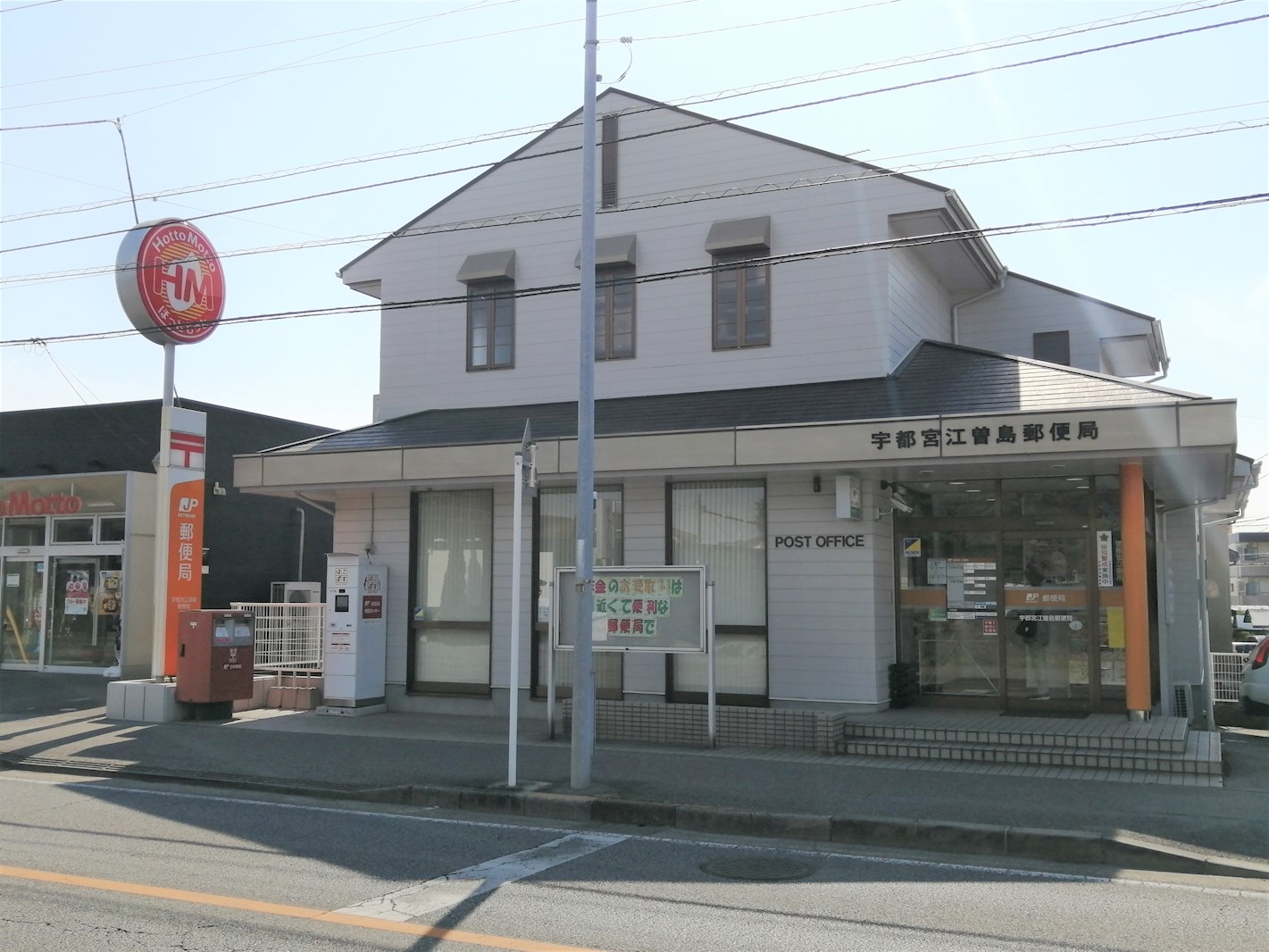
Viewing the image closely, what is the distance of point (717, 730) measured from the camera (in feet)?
42.8

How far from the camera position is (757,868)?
7930 millimetres

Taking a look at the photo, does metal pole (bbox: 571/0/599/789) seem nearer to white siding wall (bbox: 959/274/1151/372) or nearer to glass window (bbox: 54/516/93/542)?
white siding wall (bbox: 959/274/1151/372)

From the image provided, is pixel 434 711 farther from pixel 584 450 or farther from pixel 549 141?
pixel 549 141

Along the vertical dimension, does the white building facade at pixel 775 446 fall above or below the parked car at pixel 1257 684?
above

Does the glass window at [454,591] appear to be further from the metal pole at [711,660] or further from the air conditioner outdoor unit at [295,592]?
the air conditioner outdoor unit at [295,592]

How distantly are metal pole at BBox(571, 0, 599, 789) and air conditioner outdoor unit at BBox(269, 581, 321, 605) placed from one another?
1232 cm

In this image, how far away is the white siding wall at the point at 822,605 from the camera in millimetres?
13453

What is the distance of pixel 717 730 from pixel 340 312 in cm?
688

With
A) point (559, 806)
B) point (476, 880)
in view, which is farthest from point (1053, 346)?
point (476, 880)

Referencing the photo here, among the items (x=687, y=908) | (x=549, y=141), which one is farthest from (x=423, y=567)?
(x=687, y=908)

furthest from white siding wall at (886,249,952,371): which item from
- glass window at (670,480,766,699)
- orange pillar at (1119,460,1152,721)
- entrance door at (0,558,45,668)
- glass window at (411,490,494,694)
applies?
entrance door at (0,558,45,668)

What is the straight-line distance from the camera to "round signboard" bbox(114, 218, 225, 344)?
16.5m

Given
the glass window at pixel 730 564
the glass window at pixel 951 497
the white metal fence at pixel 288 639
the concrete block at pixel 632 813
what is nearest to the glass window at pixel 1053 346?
the glass window at pixel 951 497

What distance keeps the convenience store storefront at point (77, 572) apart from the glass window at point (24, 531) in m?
0.02
